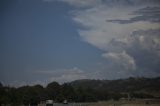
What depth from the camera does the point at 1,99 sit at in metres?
29.4

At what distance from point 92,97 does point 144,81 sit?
24072mm

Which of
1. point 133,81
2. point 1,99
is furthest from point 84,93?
point 133,81

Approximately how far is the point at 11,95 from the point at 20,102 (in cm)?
102

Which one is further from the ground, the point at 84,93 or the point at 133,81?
the point at 133,81

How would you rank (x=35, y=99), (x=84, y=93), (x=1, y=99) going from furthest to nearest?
(x=84, y=93)
(x=35, y=99)
(x=1, y=99)

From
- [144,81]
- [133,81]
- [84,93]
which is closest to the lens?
[84,93]

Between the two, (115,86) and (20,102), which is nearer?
(20,102)

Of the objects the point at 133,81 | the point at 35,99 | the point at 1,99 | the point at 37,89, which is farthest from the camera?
the point at 133,81

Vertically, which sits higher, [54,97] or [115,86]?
[115,86]

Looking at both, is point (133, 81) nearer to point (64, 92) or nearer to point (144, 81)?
point (144, 81)

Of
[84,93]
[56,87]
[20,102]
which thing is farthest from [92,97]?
[20,102]

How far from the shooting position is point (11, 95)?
32.6m

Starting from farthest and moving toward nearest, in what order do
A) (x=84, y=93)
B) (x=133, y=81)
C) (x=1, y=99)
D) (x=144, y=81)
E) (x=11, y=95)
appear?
(x=133, y=81), (x=144, y=81), (x=84, y=93), (x=11, y=95), (x=1, y=99)

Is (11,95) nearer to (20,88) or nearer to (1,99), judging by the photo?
(1,99)
